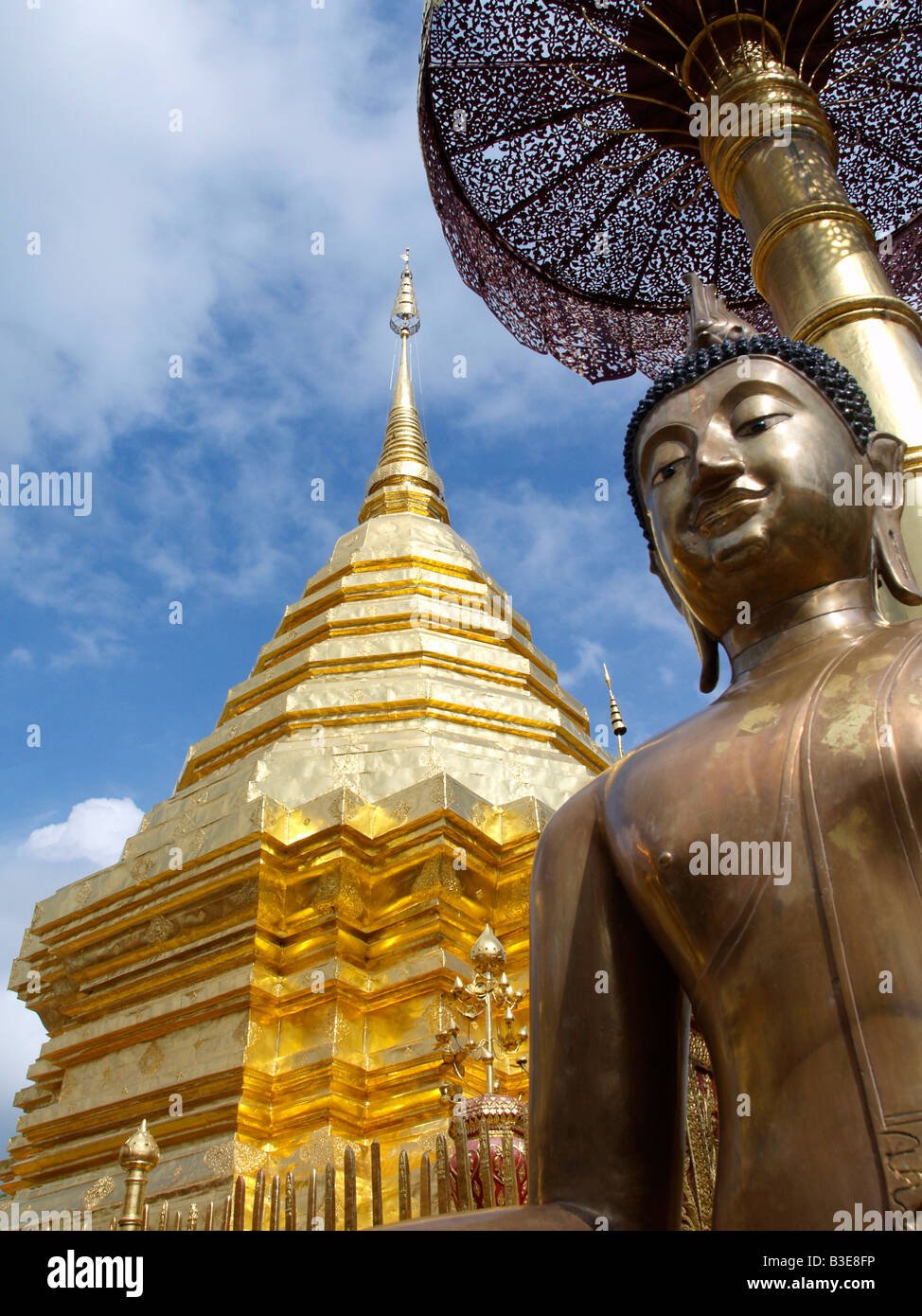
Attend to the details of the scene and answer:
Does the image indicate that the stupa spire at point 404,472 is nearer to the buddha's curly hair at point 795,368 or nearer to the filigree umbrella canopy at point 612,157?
the filigree umbrella canopy at point 612,157

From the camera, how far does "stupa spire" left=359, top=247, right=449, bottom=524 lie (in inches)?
556

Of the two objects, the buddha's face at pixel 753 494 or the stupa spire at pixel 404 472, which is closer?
the buddha's face at pixel 753 494

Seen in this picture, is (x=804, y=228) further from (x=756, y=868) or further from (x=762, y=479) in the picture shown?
(x=756, y=868)

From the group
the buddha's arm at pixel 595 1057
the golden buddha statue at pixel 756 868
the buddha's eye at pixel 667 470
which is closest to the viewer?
the golden buddha statue at pixel 756 868

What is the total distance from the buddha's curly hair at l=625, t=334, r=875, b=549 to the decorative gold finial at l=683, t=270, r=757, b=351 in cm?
8

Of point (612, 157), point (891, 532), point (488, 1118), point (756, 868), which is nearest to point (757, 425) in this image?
point (891, 532)

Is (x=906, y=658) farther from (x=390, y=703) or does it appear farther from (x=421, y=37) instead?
(x=390, y=703)

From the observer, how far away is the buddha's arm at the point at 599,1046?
1.75 meters

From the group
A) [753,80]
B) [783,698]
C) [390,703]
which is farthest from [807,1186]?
[390,703]

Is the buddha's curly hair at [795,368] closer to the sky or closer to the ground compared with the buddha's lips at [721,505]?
closer to the sky

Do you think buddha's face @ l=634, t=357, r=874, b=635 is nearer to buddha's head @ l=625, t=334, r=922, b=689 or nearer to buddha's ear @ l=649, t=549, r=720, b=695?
buddha's head @ l=625, t=334, r=922, b=689

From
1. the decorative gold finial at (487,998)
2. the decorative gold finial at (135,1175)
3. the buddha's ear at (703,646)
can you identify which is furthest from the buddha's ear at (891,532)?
the decorative gold finial at (487,998)

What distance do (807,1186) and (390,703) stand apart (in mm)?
8167

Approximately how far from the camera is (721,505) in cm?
204
